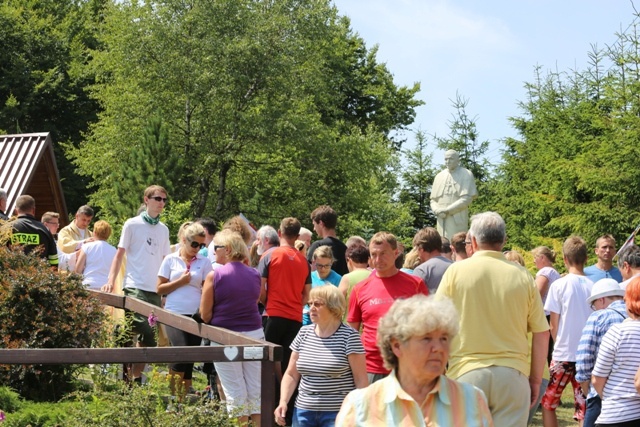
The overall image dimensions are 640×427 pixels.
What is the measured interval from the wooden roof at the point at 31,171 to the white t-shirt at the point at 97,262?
935 centimetres

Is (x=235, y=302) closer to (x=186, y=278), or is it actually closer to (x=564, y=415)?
(x=186, y=278)

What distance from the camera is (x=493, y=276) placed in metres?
6.04

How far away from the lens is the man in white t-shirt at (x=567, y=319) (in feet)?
29.8

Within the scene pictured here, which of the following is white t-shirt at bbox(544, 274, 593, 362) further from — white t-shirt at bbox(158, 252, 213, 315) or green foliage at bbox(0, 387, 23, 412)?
green foliage at bbox(0, 387, 23, 412)

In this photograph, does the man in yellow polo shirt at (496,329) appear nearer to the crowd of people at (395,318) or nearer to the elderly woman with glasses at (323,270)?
the crowd of people at (395,318)

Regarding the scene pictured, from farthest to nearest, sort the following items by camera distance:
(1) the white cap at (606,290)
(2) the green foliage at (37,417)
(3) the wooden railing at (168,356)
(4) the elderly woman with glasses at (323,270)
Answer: (4) the elderly woman with glasses at (323,270), (2) the green foliage at (37,417), (1) the white cap at (606,290), (3) the wooden railing at (168,356)

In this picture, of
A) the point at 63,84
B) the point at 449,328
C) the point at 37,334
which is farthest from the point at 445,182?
the point at 63,84

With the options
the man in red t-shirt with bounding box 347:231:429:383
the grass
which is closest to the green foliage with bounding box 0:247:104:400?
the man in red t-shirt with bounding box 347:231:429:383

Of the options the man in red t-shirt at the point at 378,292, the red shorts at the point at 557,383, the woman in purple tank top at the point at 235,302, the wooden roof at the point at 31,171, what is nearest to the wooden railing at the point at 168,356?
the man in red t-shirt at the point at 378,292

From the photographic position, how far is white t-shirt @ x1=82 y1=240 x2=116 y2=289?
11.6 meters

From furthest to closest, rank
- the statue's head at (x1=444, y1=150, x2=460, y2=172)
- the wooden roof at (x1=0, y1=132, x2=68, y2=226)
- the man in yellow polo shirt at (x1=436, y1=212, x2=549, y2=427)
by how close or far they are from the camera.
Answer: the wooden roof at (x1=0, y1=132, x2=68, y2=226), the statue's head at (x1=444, y1=150, x2=460, y2=172), the man in yellow polo shirt at (x1=436, y1=212, x2=549, y2=427)

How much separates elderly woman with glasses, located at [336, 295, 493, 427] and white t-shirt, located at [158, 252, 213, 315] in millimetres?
5514

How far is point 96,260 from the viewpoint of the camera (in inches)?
461

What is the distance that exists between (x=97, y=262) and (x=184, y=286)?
2.64 metres
